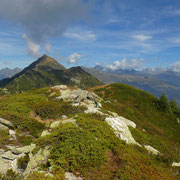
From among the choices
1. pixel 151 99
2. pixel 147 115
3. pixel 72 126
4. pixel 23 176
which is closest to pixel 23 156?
pixel 23 176

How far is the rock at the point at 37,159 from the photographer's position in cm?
859

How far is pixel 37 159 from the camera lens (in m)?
9.23

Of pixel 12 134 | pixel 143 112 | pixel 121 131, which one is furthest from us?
pixel 143 112

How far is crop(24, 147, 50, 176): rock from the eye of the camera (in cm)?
859

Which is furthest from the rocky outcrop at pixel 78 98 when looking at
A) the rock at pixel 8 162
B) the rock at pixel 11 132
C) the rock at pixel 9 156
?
the rock at pixel 8 162

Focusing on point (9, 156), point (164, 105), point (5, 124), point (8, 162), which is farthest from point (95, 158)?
point (164, 105)

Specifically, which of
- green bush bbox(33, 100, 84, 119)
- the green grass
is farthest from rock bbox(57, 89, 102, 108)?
the green grass

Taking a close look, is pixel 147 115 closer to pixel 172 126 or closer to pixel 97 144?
pixel 172 126

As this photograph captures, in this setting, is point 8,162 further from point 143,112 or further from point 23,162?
point 143,112

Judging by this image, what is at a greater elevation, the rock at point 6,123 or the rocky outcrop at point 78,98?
the rocky outcrop at point 78,98

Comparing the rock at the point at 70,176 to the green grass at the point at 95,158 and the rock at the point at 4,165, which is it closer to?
the green grass at the point at 95,158

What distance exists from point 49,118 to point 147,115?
41.3 meters

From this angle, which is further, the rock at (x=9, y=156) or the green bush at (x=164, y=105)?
the green bush at (x=164, y=105)

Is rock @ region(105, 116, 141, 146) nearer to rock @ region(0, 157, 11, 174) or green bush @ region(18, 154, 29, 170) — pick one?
green bush @ region(18, 154, 29, 170)
